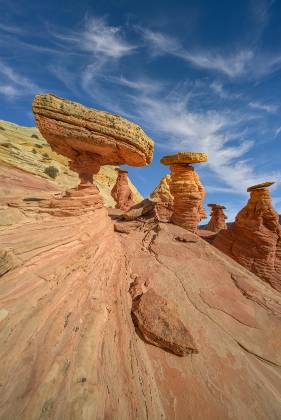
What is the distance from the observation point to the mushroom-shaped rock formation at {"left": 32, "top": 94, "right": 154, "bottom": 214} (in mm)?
6520

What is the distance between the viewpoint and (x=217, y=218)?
107 ft

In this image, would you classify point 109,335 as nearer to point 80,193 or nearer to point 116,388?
point 116,388

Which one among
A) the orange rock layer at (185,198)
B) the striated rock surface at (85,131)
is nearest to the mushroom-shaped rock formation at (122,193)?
the orange rock layer at (185,198)

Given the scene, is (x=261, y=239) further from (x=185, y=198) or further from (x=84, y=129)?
(x=84, y=129)

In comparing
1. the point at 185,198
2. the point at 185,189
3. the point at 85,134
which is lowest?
the point at 185,198

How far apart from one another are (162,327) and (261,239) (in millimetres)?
14652

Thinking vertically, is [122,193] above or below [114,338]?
above

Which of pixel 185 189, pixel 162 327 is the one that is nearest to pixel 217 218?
pixel 185 189

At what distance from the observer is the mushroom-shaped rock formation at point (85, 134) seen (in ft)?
21.4

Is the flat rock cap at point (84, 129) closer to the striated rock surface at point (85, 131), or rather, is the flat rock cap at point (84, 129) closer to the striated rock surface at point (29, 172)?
the striated rock surface at point (85, 131)

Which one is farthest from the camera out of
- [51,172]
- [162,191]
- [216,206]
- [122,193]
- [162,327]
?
[216,206]

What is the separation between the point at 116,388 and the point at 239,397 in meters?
2.27

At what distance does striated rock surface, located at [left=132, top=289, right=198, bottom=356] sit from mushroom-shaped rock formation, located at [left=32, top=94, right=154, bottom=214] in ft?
14.1

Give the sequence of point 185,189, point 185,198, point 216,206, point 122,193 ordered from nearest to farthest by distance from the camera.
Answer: point 185,198 → point 185,189 → point 122,193 → point 216,206
